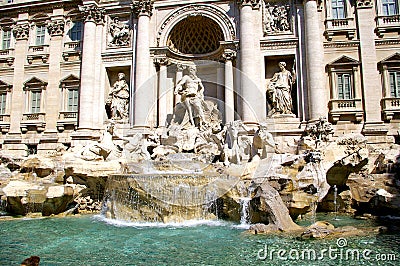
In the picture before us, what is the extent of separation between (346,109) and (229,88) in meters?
6.21

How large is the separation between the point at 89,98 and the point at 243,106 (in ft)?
29.5

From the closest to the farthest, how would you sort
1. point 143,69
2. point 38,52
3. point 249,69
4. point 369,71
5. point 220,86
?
point 369,71 < point 249,69 < point 143,69 < point 220,86 < point 38,52

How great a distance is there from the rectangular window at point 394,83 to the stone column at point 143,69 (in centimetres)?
1281

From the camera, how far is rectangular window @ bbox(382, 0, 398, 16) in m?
18.0

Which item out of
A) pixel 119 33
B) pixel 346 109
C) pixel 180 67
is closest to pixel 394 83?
pixel 346 109

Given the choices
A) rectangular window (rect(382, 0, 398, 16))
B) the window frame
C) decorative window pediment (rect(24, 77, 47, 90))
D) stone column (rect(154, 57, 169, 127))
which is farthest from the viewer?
decorative window pediment (rect(24, 77, 47, 90))

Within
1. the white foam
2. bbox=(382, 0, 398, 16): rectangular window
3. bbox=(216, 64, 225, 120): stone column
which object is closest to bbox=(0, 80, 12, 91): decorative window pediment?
bbox=(216, 64, 225, 120): stone column

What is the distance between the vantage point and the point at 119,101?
64.2 feet

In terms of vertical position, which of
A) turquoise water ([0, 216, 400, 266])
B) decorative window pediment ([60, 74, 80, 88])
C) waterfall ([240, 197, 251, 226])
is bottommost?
turquoise water ([0, 216, 400, 266])

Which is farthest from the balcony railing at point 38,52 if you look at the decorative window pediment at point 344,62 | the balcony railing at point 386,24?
the balcony railing at point 386,24

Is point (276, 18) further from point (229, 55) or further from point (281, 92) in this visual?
point (281, 92)

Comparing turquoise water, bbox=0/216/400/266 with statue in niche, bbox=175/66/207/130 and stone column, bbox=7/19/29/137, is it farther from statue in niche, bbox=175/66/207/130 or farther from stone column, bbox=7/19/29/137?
stone column, bbox=7/19/29/137

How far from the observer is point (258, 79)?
694 inches

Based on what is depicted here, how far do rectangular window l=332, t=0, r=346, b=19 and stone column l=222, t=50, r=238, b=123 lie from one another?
6068 mm
